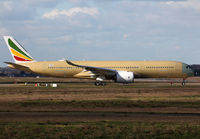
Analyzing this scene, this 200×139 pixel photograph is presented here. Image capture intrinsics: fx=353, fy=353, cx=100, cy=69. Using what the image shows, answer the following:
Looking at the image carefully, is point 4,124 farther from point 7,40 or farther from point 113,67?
point 7,40

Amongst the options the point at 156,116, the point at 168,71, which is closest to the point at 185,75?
the point at 168,71

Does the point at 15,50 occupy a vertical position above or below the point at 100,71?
above

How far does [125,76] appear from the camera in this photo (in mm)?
61062

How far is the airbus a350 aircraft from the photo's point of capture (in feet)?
203

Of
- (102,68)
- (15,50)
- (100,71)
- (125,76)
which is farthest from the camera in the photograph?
(15,50)

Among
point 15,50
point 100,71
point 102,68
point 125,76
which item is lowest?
point 125,76

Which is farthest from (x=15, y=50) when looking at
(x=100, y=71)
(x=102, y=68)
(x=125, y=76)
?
(x=125, y=76)

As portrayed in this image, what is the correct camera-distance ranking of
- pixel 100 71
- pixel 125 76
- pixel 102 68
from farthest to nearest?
1. pixel 100 71
2. pixel 102 68
3. pixel 125 76

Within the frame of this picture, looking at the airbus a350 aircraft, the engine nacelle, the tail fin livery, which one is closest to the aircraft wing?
the airbus a350 aircraft

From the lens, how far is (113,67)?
2596 inches

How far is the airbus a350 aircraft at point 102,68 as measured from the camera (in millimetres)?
61944

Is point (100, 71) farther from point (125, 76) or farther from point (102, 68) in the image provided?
point (125, 76)

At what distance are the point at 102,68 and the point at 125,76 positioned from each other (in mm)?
4219

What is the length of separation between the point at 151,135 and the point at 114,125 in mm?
3101
